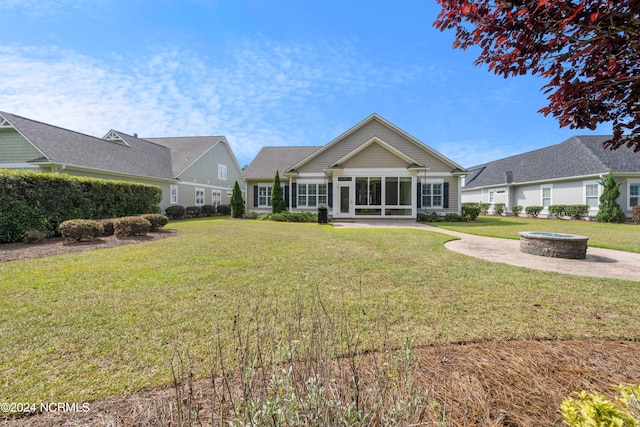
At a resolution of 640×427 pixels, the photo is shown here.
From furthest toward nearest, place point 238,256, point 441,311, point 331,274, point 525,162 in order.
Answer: point 525,162 < point 238,256 < point 331,274 < point 441,311

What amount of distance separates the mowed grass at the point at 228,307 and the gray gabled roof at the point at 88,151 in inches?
500

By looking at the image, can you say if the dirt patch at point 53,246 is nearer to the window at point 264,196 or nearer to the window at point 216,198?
the window at point 264,196

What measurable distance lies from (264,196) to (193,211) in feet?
Answer: 22.8

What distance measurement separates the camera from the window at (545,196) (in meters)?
22.4

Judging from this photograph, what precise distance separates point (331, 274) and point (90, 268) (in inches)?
206

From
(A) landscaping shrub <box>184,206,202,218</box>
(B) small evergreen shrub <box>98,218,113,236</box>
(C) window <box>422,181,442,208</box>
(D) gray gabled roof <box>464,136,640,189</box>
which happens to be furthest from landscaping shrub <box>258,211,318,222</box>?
(D) gray gabled roof <box>464,136,640,189</box>

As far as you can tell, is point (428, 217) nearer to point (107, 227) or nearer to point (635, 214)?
point (635, 214)

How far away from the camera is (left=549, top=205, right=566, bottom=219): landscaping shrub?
20.6 metres

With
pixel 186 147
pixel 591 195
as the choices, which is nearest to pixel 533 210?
pixel 591 195

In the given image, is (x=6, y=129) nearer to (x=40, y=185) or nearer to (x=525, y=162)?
(x=40, y=185)

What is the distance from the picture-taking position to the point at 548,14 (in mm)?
2311

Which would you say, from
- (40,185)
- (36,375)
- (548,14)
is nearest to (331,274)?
(36,375)

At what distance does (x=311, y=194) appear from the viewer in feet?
63.0

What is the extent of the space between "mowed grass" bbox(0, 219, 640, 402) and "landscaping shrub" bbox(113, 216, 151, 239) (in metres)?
3.12
